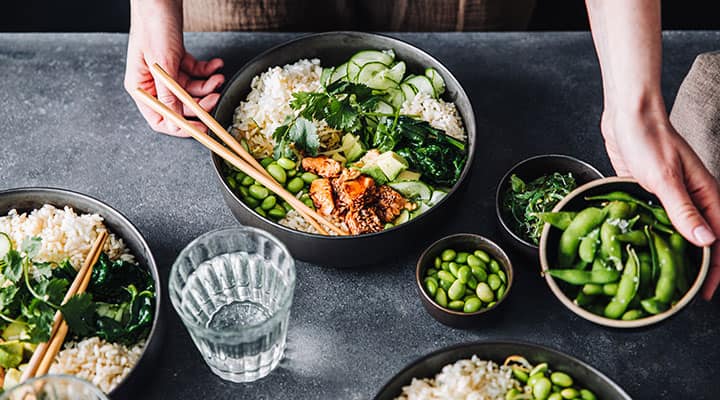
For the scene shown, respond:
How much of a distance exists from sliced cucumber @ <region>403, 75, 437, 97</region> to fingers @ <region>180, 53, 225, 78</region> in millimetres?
613

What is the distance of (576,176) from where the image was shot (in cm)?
189

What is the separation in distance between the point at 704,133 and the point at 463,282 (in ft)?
2.83

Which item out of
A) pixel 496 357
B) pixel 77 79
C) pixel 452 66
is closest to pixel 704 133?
pixel 452 66

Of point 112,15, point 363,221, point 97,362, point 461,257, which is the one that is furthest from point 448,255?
point 112,15

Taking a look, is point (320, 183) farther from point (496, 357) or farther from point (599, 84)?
point (599, 84)

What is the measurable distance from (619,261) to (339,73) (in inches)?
40.1

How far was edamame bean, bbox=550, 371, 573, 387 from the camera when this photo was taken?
5.04ft

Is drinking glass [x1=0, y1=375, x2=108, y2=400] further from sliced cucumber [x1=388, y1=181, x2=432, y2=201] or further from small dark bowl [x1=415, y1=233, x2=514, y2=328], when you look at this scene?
sliced cucumber [x1=388, y1=181, x2=432, y2=201]

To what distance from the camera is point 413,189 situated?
1907mm

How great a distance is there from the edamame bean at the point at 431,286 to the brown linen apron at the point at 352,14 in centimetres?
125

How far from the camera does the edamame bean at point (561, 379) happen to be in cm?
154

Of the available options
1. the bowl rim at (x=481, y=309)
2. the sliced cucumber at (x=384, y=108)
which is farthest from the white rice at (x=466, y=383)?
the sliced cucumber at (x=384, y=108)

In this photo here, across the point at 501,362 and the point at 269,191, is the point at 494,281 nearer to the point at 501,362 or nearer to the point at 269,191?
the point at 501,362

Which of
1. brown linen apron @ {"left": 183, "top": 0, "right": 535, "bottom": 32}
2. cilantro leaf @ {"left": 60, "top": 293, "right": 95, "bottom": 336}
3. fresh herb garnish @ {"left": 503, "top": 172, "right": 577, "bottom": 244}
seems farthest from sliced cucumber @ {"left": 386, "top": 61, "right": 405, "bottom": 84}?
cilantro leaf @ {"left": 60, "top": 293, "right": 95, "bottom": 336}
